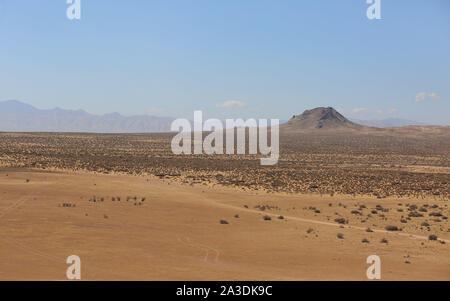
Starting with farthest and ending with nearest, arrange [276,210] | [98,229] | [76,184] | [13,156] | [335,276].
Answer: [13,156] → [76,184] → [276,210] → [98,229] → [335,276]

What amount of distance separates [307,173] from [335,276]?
133ft

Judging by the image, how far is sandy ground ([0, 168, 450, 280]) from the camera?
50.2 ft

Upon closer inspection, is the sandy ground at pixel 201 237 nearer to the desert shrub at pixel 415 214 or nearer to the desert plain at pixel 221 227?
the desert plain at pixel 221 227

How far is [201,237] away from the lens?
69.8 ft

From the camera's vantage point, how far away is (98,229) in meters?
21.6

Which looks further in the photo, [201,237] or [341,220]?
[341,220]

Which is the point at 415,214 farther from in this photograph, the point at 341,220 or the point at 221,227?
the point at 221,227

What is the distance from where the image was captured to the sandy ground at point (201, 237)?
50.2 feet

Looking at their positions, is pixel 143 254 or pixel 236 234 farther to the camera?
pixel 236 234

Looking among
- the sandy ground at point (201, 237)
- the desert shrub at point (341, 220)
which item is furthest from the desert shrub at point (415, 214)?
the desert shrub at point (341, 220)

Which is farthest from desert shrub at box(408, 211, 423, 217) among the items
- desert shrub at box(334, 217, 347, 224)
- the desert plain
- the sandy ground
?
desert shrub at box(334, 217, 347, 224)

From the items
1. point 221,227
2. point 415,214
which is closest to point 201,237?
point 221,227
